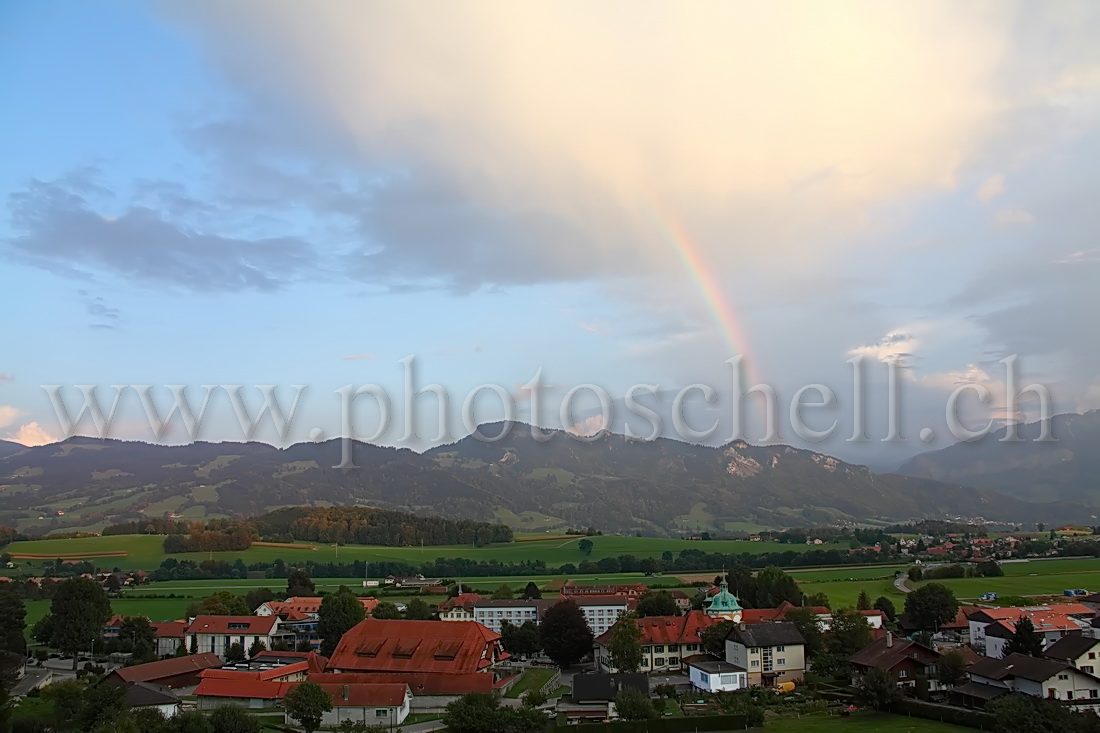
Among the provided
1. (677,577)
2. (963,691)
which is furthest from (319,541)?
(963,691)

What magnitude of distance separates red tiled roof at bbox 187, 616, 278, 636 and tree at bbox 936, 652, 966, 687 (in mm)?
34846

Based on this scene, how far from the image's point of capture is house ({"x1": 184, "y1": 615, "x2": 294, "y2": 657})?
47031mm

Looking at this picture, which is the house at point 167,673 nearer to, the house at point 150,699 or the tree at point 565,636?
the house at point 150,699

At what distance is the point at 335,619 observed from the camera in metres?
45.9

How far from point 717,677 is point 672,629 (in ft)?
26.5

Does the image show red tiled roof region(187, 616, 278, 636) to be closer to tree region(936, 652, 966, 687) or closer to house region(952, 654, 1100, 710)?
tree region(936, 652, 966, 687)

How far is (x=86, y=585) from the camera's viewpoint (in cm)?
4781

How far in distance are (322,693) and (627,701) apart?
10526mm

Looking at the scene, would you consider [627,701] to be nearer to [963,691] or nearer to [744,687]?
[744,687]

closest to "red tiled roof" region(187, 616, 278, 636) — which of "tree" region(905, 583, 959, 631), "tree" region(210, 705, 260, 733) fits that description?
"tree" region(210, 705, 260, 733)

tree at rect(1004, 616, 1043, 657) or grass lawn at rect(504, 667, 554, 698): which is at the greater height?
tree at rect(1004, 616, 1043, 657)

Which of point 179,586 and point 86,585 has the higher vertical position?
point 86,585

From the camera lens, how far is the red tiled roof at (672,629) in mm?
41438

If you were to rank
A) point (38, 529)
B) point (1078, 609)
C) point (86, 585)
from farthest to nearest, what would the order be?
point (38, 529)
point (86, 585)
point (1078, 609)
